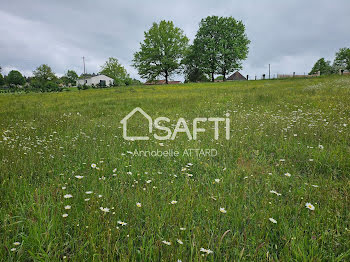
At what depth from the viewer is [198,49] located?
182 ft

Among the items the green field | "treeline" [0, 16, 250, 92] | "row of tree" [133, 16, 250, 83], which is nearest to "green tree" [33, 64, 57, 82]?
"treeline" [0, 16, 250, 92]

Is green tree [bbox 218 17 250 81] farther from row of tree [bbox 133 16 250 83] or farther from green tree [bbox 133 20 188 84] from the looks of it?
green tree [bbox 133 20 188 84]

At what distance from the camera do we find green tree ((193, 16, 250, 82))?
51.6 metres

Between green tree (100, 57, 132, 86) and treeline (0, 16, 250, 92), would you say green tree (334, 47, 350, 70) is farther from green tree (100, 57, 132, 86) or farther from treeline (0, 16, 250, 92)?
green tree (100, 57, 132, 86)

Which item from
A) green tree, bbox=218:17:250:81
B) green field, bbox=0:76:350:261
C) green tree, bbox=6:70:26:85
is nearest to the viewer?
green field, bbox=0:76:350:261

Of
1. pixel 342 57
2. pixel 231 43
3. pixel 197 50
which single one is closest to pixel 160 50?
pixel 197 50

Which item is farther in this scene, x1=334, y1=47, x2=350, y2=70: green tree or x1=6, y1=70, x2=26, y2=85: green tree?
x1=6, y1=70, x2=26, y2=85: green tree

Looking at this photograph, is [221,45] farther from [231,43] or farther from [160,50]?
[160,50]

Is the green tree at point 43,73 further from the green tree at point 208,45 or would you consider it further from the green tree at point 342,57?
the green tree at point 342,57

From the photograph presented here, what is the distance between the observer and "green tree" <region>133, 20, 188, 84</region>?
54.7m

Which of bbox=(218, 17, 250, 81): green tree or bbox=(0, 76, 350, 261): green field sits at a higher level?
bbox=(218, 17, 250, 81): green tree

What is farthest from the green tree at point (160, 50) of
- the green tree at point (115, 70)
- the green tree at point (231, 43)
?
the green tree at point (115, 70)

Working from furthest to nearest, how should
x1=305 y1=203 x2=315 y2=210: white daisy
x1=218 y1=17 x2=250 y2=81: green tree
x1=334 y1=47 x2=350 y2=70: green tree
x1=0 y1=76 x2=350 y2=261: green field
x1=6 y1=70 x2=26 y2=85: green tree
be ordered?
x1=6 y1=70 x2=26 y2=85: green tree
x1=334 y1=47 x2=350 y2=70: green tree
x1=218 y1=17 x2=250 y2=81: green tree
x1=305 y1=203 x2=315 y2=210: white daisy
x1=0 y1=76 x2=350 y2=261: green field

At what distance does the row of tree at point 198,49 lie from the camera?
52281 mm
